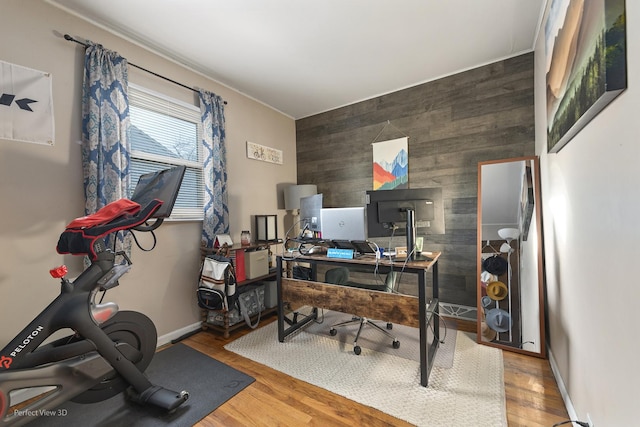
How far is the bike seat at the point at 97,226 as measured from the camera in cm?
146

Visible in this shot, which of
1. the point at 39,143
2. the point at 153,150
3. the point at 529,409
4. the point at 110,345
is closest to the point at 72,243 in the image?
the point at 110,345

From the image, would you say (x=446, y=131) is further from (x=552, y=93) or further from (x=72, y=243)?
(x=72, y=243)

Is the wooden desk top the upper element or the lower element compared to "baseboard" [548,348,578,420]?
upper

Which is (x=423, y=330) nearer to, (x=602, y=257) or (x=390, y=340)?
(x=390, y=340)

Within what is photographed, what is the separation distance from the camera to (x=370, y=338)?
2463mm

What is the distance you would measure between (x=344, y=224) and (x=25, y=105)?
2402mm

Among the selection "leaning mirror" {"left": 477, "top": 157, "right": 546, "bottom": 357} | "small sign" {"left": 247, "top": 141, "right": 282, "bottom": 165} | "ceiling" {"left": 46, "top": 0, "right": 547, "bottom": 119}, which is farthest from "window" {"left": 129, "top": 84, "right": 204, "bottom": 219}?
"leaning mirror" {"left": 477, "top": 157, "right": 546, "bottom": 357}

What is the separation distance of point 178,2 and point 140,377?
2605 mm

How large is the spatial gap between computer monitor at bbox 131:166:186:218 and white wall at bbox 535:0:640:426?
2.09 meters

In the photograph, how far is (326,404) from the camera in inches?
63.8

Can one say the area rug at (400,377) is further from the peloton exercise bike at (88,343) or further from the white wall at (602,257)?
the peloton exercise bike at (88,343)

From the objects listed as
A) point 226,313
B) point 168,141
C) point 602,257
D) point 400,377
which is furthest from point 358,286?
point 168,141

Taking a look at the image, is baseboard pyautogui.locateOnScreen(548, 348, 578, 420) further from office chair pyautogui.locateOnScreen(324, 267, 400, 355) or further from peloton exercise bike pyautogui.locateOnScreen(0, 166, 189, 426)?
peloton exercise bike pyautogui.locateOnScreen(0, 166, 189, 426)

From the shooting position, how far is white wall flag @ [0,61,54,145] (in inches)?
65.6
